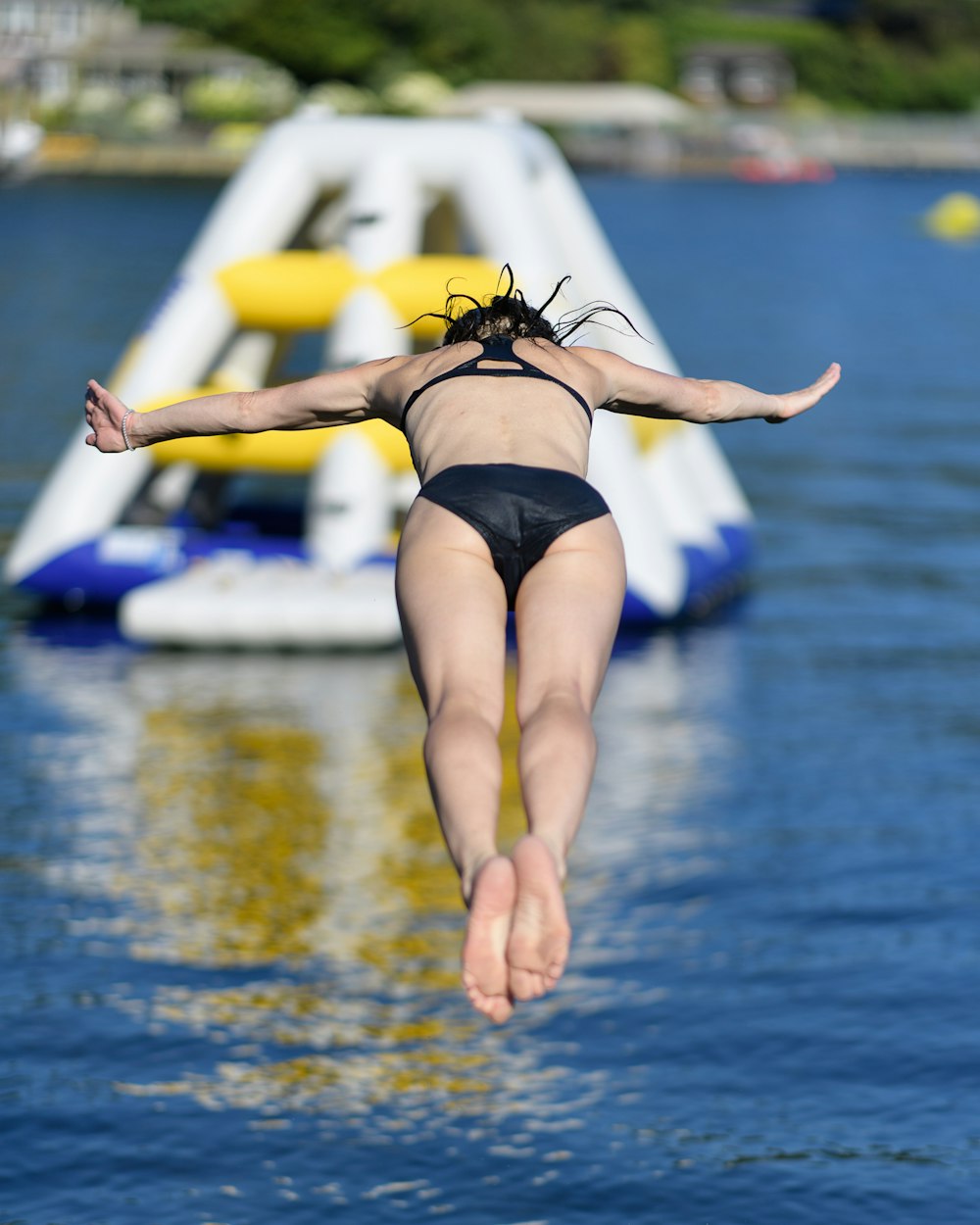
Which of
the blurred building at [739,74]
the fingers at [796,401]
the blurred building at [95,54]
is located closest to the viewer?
the fingers at [796,401]

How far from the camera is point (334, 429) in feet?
69.2

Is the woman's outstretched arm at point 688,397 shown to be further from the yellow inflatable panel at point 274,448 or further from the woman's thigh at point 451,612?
the yellow inflatable panel at point 274,448

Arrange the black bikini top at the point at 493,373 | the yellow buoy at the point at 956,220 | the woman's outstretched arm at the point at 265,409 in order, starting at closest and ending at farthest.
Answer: the black bikini top at the point at 493,373 → the woman's outstretched arm at the point at 265,409 → the yellow buoy at the point at 956,220

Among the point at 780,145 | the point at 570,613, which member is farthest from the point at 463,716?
the point at 780,145

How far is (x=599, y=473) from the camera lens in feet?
67.5

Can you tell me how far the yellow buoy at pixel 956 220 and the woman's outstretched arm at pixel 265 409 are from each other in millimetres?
92252

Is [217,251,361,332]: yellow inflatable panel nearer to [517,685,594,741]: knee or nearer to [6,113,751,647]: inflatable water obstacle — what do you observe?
[6,113,751,647]: inflatable water obstacle

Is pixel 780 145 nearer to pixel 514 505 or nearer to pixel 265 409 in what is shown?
pixel 265 409

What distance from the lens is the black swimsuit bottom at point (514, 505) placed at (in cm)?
740

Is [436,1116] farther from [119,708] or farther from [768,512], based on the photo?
[768,512]

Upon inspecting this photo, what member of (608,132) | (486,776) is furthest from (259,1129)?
(608,132)

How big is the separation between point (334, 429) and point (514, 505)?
1384cm

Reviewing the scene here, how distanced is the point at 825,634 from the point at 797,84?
524 ft

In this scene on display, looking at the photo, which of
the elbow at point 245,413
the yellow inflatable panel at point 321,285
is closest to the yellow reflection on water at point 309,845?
the yellow inflatable panel at point 321,285
